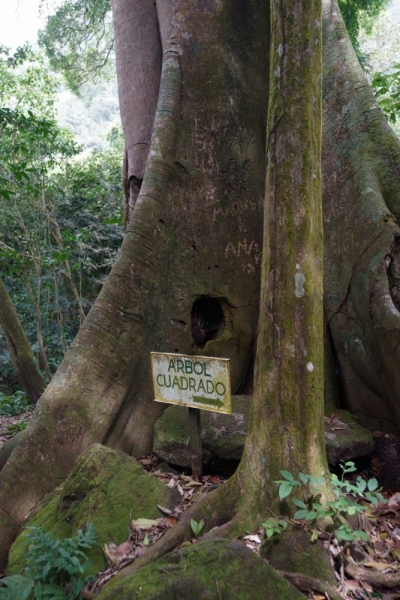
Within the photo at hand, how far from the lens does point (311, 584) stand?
2.04 metres

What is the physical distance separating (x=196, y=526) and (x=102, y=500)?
642 mm

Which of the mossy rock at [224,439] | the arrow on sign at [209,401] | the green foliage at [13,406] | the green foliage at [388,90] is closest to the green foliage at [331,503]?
the arrow on sign at [209,401]

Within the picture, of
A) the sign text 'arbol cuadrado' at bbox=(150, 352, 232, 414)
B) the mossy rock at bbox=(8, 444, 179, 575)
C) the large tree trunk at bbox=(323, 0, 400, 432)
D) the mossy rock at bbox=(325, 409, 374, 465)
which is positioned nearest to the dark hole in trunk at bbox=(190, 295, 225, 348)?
the large tree trunk at bbox=(323, 0, 400, 432)

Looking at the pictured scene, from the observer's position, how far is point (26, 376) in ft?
21.9

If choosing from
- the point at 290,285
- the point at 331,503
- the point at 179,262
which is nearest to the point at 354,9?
the point at 179,262

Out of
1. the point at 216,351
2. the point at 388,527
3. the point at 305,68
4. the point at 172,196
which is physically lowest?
the point at 388,527

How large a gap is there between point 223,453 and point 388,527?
1.15 metres

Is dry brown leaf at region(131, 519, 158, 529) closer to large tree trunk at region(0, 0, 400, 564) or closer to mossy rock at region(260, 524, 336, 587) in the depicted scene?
mossy rock at region(260, 524, 336, 587)

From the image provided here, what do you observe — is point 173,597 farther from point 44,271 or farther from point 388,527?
point 44,271

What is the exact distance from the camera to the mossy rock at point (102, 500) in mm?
2787

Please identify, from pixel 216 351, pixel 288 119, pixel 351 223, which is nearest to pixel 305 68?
pixel 288 119

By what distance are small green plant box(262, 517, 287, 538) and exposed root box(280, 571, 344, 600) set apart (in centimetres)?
18

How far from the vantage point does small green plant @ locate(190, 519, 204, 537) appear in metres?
2.52

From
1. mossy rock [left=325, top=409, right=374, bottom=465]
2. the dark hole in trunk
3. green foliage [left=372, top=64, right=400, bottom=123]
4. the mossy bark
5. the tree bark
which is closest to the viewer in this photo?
the mossy bark
